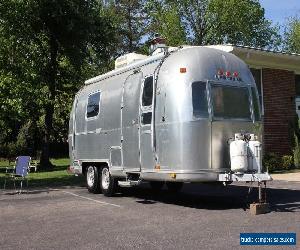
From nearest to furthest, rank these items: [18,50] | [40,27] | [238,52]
Result: [238,52] → [18,50] → [40,27]

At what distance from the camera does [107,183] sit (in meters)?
13.9

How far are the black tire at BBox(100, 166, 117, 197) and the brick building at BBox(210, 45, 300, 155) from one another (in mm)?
9346

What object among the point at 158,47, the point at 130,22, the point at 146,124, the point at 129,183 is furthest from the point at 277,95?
the point at 130,22

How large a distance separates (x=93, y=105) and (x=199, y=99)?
15.8ft

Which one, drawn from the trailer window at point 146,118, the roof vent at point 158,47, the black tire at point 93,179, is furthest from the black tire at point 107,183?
the roof vent at point 158,47

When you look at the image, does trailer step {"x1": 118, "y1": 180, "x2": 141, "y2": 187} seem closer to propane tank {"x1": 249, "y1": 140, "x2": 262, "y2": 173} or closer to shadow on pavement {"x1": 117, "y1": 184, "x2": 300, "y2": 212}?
→ shadow on pavement {"x1": 117, "y1": 184, "x2": 300, "y2": 212}

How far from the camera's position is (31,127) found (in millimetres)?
42812

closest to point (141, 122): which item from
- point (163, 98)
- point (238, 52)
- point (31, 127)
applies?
point (163, 98)

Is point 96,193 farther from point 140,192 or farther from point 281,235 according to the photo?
point 281,235

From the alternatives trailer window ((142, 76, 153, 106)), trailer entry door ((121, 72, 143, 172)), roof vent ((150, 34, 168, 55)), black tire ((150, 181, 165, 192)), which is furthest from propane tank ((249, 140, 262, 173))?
black tire ((150, 181, 165, 192))

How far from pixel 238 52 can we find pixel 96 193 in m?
8.59

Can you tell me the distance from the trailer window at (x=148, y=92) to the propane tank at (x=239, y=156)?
2231 millimetres

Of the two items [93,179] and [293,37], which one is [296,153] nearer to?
[93,179]

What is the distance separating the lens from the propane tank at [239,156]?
400 inches
